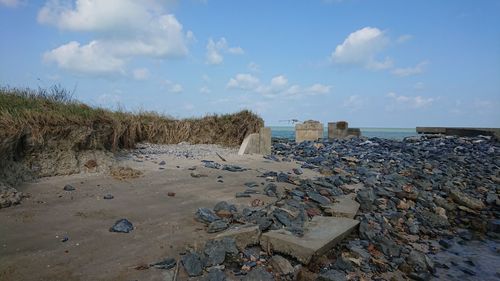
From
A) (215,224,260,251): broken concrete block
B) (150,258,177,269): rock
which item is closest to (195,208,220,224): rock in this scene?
(215,224,260,251): broken concrete block

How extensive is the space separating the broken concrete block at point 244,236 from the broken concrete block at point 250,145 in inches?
247

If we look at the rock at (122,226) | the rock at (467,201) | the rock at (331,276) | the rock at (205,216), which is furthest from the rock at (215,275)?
the rock at (467,201)

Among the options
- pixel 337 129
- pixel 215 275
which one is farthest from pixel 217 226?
pixel 337 129

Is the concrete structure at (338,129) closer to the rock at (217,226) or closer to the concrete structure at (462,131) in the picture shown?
the concrete structure at (462,131)

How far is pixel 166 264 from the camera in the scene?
11.0 ft

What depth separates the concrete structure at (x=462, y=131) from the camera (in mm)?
16284

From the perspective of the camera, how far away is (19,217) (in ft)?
13.9

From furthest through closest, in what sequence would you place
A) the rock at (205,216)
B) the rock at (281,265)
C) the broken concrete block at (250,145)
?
1. the broken concrete block at (250,145)
2. the rock at (205,216)
3. the rock at (281,265)

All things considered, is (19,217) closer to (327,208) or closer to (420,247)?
(327,208)

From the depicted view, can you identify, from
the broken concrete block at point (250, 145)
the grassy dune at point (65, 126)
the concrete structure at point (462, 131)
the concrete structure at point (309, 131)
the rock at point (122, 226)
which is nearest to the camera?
the rock at point (122, 226)

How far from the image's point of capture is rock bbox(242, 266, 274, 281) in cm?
325

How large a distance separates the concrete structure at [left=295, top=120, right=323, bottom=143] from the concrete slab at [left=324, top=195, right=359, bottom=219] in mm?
10606

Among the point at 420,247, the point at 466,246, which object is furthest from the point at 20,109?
the point at 466,246

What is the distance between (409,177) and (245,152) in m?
4.52
